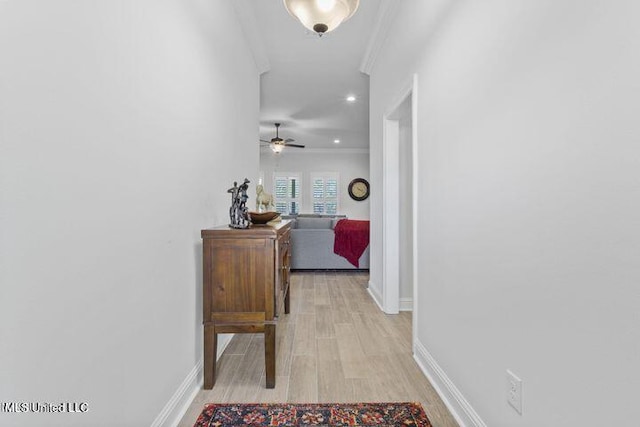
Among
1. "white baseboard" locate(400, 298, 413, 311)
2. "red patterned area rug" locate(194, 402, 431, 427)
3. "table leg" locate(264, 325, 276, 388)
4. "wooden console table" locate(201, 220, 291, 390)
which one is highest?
"wooden console table" locate(201, 220, 291, 390)

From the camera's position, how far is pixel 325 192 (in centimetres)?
1006

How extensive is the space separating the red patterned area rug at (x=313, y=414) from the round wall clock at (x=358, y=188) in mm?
8461

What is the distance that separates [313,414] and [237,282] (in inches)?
31.3

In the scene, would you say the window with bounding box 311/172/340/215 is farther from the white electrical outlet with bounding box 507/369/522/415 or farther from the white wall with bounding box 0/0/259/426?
the white electrical outlet with bounding box 507/369/522/415

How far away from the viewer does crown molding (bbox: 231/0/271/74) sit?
9.42ft

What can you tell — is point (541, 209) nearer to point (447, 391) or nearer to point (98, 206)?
point (447, 391)

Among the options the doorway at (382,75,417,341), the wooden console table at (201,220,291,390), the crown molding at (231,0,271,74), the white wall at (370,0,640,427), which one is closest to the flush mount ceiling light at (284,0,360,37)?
the white wall at (370,0,640,427)

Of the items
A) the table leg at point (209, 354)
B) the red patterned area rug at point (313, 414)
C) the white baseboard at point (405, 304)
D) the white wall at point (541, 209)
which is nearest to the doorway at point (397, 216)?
the white baseboard at point (405, 304)

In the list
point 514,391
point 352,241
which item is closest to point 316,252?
point 352,241

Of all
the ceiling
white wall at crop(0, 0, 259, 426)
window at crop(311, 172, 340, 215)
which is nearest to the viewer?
white wall at crop(0, 0, 259, 426)

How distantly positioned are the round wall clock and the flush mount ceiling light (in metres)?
8.29

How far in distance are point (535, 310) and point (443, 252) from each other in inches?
31.5

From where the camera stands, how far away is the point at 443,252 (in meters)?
1.90

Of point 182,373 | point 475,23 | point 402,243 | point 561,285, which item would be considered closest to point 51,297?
point 182,373
